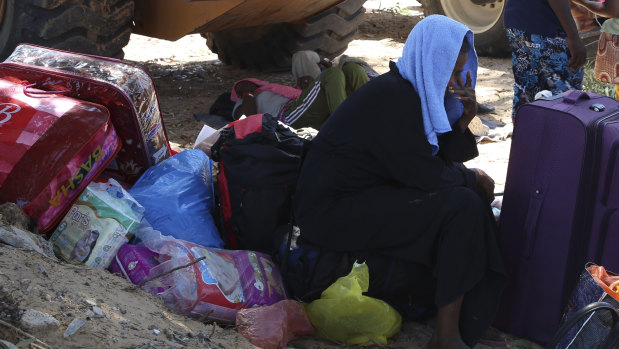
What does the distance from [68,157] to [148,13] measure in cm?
302

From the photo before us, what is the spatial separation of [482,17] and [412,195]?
241 inches

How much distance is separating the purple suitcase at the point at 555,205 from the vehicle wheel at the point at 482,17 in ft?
17.9

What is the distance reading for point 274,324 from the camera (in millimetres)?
2865

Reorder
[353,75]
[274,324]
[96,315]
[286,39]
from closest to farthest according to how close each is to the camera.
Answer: [96,315] → [274,324] → [353,75] → [286,39]

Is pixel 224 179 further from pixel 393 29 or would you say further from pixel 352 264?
pixel 393 29

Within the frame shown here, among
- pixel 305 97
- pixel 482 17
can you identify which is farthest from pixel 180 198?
pixel 482 17

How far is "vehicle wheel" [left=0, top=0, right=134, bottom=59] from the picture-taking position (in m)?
5.04

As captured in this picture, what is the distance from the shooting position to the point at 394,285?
3062 mm

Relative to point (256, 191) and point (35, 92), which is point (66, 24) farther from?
point (256, 191)

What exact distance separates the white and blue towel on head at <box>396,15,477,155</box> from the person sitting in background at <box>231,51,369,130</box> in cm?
202

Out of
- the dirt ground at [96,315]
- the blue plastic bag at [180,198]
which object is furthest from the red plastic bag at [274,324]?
the blue plastic bag at [180,198]

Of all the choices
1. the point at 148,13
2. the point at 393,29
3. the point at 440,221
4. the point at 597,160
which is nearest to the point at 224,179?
the point at 440,221

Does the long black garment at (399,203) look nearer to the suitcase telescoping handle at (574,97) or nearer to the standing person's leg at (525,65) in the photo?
the suitcase telescoping handle at (574,97)

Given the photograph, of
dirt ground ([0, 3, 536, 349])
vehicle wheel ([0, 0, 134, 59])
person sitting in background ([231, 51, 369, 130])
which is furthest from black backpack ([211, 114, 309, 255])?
vehicle wheel ([0, 0, 134, 59])
